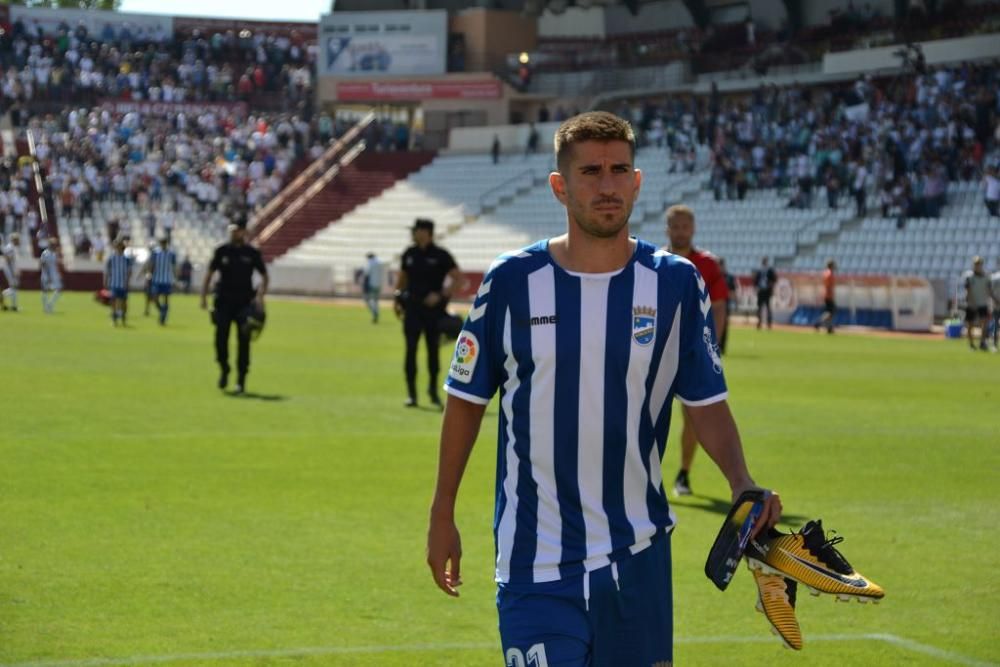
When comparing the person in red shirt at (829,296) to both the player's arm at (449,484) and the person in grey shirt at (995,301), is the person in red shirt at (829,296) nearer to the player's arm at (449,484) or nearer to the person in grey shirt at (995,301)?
the person in grey shirt at (995,301)

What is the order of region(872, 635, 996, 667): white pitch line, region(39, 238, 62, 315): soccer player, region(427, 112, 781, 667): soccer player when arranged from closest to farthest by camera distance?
region(427, 112, 781, 667): soccer player → region(872, 635, 996, 667): white pitch line → region(39, 238, 62, 315): soccer player

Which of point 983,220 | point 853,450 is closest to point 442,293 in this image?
point 853,450

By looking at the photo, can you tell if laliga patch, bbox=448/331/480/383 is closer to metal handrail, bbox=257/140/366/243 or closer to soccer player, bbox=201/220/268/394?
soccer player, bbox=201/220/268/394

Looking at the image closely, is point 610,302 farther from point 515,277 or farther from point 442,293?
point 442,293

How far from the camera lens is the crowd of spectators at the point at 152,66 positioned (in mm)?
76000

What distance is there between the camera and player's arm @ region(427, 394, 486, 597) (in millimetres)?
5184

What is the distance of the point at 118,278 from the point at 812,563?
34.6m

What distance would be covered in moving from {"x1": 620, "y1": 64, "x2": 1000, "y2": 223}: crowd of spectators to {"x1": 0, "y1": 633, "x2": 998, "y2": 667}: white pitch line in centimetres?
3963

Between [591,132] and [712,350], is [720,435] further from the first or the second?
[591,132]

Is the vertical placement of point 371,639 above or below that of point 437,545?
below

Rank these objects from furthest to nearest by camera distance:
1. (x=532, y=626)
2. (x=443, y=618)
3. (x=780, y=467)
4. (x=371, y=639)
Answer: (x=780, y=467), (x=443, y=618), (x=371, y=639), (x=532, y=626)

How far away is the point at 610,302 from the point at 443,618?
160 inches

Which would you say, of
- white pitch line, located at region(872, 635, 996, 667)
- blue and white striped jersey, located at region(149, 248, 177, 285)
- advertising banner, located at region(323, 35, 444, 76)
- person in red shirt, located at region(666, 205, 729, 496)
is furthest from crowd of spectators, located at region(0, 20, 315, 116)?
white pitch line, located at region(872, 635, 996, 667)

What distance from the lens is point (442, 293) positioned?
2009cm
